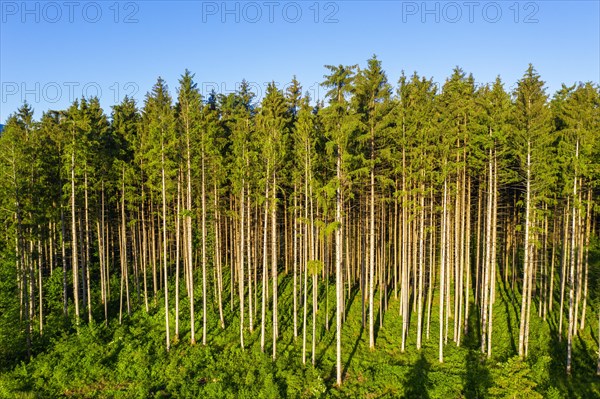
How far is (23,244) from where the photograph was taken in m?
23.9

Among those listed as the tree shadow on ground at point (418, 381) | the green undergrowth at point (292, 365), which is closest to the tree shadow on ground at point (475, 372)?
the green undergrowth at point (292, 365)

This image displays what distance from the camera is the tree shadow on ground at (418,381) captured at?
1841cm

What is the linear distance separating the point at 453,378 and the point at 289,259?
2050 cm

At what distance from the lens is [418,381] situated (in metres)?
19.3

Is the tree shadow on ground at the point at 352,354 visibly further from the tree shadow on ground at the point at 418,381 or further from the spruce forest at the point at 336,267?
the tree shadow on ground at the point at 418,381

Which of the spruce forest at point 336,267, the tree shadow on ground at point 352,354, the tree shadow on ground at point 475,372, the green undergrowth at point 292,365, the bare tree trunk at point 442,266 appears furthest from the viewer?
the bare tree trunk at point 442,266

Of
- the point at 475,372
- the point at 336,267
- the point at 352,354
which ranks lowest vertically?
the point at 475,372

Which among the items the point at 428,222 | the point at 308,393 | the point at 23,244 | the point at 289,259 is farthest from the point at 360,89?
the point at 23,244

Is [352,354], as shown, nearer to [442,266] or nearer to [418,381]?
[418,381]

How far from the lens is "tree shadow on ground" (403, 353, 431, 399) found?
18.4m

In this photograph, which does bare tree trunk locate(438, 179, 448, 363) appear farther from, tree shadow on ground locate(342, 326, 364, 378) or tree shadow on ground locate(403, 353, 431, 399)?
tree shadow on ground locate(342, 326, 364, 378)

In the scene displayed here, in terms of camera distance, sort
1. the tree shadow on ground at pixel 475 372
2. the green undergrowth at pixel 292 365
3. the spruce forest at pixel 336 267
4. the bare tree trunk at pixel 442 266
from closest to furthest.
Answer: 1. the green undergrowth at pixel 292 365
2. the tree shadow on ground at pixel 475 372
3. the spruce forest at pixel 336 267
4. the bare tree trunk at pixel 442 266

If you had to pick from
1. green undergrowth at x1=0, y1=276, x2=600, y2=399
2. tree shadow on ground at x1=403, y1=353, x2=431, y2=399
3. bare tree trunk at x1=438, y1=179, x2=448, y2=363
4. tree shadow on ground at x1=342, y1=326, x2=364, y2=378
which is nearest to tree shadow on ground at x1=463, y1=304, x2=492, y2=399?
green undergrowth at x1=0, y1=276, x2=600, y2=399

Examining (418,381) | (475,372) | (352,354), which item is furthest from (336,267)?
(475,372)
